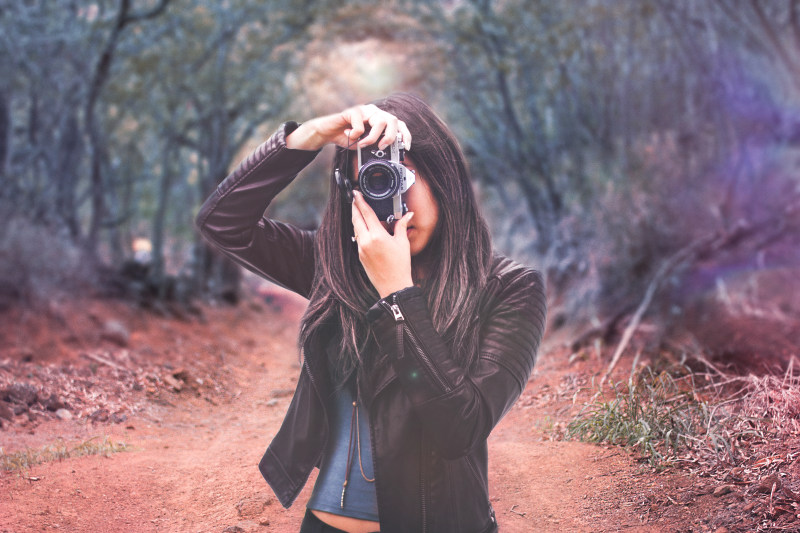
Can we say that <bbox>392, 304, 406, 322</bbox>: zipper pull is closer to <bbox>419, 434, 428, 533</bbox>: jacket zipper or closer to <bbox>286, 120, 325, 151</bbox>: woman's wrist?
<bbox>419, 434, 428, 533</bbox>: jacket zipper

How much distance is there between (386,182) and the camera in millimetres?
1794

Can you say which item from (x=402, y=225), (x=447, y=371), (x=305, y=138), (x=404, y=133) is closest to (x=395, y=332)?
(x=447, y=371)

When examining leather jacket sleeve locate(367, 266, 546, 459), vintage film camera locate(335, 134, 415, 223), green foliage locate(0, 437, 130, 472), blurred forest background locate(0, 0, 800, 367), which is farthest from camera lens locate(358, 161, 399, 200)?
blurred forest background locate(0, 0, 800, 367)

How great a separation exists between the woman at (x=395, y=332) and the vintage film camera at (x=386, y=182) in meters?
0.03

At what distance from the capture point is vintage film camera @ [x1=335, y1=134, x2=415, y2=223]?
1781mm

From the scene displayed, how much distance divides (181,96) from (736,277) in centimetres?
732

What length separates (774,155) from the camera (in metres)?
8.30

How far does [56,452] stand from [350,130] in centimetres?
196

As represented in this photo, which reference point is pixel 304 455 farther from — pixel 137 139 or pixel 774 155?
pixel 137 139

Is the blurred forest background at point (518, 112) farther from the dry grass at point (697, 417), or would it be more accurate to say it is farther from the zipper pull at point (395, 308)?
the zipper pull at point (395, 308)

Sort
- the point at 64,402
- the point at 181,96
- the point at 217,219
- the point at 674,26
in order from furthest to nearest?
1. the point at 181,96
2. the point at 674,26
3. the point at 64,402
4. the point at 217,219

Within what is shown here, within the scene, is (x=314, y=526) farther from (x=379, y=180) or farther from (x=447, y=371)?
(x=379, y=180)

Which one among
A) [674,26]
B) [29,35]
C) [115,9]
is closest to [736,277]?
[674,26]

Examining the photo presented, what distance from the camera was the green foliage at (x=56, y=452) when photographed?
2734 millimetres
